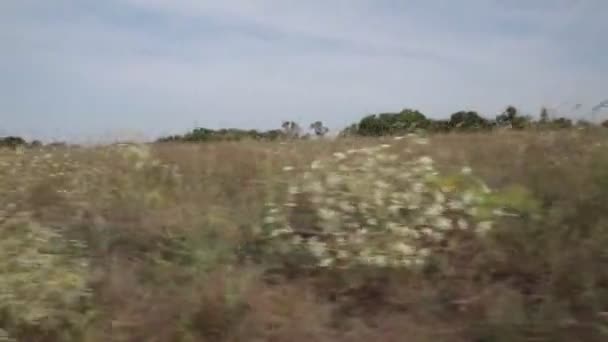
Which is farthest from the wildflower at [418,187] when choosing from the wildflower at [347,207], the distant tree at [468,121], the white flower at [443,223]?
the distant tree at [468,121]

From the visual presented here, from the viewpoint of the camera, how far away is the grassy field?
123 inches

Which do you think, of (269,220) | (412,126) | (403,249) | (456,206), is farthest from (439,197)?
(412,126)

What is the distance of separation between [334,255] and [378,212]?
37 cm

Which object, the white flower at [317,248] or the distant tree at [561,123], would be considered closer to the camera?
the white flower at [317,248]

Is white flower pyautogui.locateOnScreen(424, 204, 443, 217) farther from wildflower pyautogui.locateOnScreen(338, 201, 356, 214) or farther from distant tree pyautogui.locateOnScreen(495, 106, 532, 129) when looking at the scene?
distant tree pyautogui.locateOnScreen(495, 106, 532, 129)

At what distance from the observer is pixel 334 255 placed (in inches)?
145

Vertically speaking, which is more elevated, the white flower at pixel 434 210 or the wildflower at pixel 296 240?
A: the white flower at pixel 434 210

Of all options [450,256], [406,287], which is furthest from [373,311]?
[450,256]

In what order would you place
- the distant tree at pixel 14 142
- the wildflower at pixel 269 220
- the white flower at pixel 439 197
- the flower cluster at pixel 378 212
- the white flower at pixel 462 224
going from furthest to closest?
the distant tree at pixel 14 142 < the wildflower at pixel 269 220 < the white flower at pixel 439 197 < the white flower at pixel 462 224 < the flower cluster at pixel 378 212

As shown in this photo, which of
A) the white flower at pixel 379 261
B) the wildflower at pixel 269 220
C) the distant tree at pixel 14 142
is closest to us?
the white flower at pixel 379 261

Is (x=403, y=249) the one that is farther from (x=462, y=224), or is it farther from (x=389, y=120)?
(x=389, y=120)

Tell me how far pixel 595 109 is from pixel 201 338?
3432mm

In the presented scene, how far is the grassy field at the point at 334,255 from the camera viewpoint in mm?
3131

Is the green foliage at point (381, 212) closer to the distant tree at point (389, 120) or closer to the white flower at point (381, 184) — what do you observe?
the white flower at point (381, 184)
